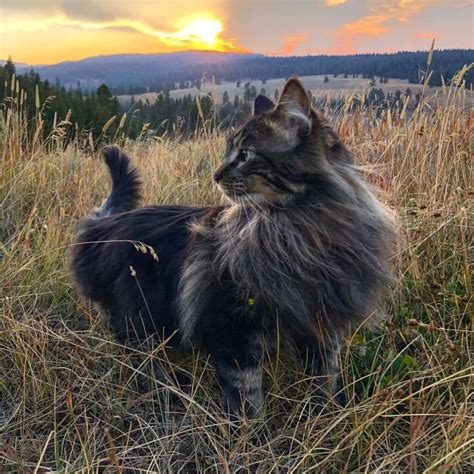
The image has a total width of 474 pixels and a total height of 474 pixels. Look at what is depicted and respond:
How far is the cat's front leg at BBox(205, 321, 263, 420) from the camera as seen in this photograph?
204cm

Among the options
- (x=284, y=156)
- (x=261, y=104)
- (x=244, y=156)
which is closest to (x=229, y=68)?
(x=261, y=104)

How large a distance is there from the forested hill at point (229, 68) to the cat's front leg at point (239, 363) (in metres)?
1.25

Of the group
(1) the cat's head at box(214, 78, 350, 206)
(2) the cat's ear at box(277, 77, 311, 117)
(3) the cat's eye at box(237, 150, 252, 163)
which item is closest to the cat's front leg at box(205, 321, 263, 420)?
(1) the cat's head at box(214, 78, 350, 206)

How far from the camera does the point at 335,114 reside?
4.52m

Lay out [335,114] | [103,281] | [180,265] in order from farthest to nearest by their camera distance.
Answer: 1. [335,114]
2. [103,281]
3. [180,265]

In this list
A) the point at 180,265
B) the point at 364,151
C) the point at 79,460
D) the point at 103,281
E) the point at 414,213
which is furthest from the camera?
the point at 364,151

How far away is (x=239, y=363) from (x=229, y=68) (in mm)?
16188

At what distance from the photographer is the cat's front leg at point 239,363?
204 cm

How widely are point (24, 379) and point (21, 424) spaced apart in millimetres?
199

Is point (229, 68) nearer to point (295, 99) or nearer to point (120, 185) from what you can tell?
point (120, 185)

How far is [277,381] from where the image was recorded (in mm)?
2193

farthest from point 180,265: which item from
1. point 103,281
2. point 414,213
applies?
point 414,213

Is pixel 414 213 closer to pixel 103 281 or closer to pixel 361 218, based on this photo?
pixel 361 218

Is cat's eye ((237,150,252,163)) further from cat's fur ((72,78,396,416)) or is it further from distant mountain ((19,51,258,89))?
distant mountain ((19,51,258,89))
